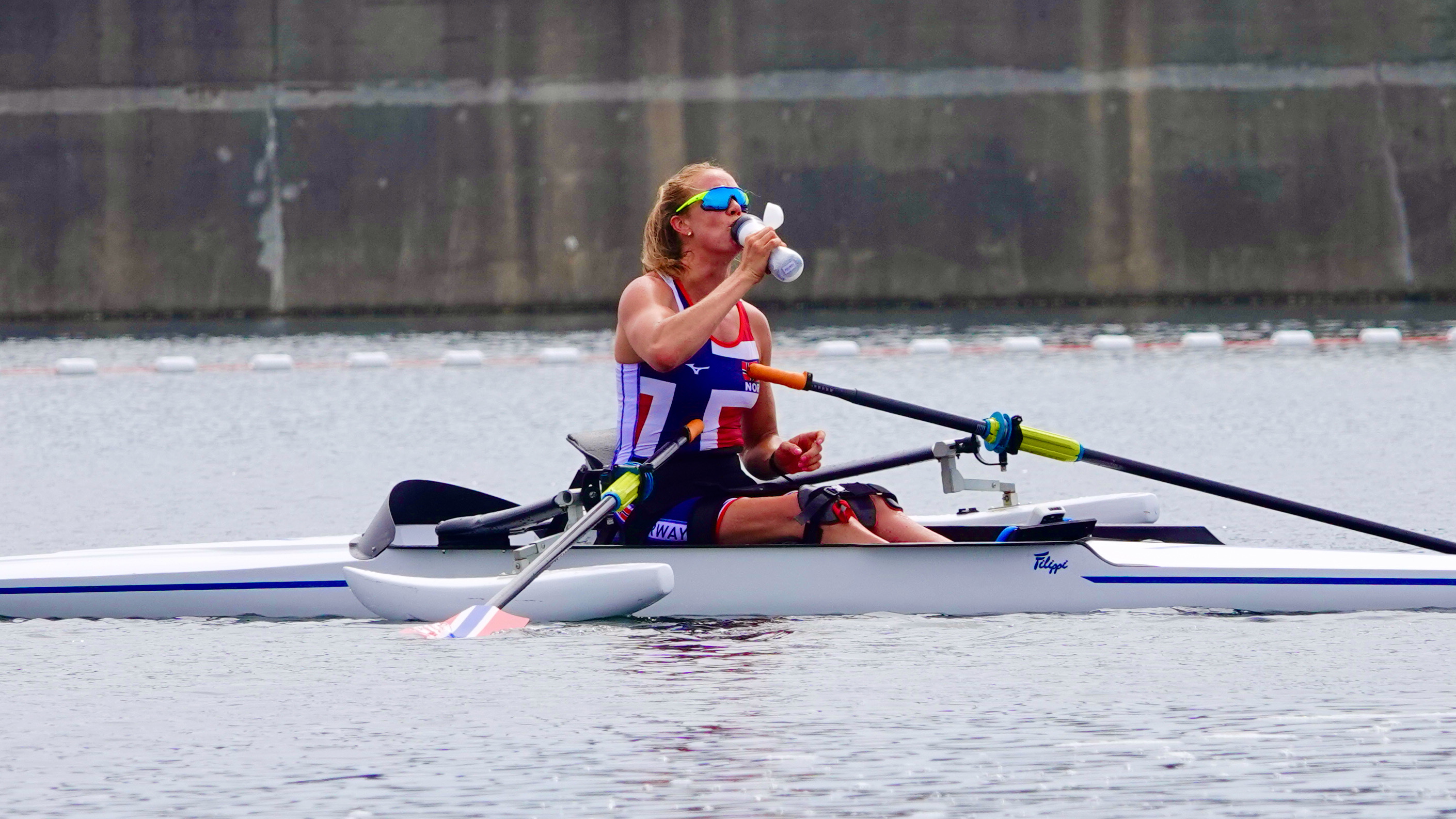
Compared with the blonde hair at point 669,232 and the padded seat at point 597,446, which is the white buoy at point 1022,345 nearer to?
the padded seat at point 597,446

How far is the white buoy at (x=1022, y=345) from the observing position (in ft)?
58.7

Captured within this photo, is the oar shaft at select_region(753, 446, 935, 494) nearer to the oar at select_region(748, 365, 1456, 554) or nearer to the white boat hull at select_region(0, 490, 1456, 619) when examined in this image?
the oar at select_region(748, 365, 1456, 554)

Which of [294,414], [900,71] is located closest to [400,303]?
[900,71]

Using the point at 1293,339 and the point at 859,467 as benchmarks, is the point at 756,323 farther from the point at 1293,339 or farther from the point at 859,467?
the point at 1293,339

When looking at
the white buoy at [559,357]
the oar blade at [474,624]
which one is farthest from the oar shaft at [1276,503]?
the white buoy at [559,357]

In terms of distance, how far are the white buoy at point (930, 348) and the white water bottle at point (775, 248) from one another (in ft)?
35.5

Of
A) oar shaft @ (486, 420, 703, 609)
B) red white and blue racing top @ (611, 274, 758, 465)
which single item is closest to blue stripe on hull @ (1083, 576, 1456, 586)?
red white and blue racing top @ (611, 274, 758, 465)

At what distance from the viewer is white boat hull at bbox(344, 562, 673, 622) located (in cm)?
666

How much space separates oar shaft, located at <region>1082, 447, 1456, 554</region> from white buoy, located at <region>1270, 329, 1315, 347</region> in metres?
10.9

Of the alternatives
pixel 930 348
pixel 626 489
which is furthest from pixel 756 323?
pixel 930 348

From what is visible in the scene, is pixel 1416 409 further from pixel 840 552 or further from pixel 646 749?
pixel 646 749

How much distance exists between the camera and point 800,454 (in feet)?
22.9

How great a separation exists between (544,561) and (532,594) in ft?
0.42

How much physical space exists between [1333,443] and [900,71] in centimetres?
1202
